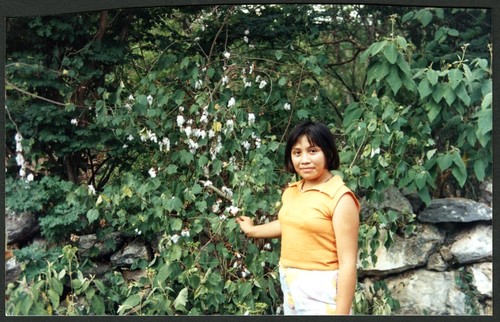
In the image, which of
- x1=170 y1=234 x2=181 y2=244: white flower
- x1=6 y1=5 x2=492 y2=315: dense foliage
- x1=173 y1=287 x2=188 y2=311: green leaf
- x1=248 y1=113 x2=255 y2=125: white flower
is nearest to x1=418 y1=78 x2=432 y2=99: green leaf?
x1=6 y1=5 x2=492 y2=315: dense foliage

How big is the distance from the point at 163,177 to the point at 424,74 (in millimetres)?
1272

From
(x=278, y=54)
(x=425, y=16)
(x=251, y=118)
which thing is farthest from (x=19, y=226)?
(x=425, y=16)

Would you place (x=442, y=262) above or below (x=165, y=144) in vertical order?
below

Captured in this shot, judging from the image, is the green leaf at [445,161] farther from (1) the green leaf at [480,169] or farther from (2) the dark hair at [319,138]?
(2) the dark hair at [319,138]

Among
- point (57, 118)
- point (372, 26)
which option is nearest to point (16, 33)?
point (57, 118)

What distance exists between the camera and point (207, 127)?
365 cm

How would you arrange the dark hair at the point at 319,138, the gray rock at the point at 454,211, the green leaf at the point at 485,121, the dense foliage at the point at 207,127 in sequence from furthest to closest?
the gray rock at the point at 454,211
the dense foliage at the point at 207,127
the green leaf at the point at 485,121
the dark hair at the point at 319,138

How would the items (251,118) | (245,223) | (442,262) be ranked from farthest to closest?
(442,262) < (251,118) < (245,223)

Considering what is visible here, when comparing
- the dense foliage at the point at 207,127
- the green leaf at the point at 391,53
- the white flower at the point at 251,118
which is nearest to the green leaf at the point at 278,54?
the dense foliage at the point at 207,127

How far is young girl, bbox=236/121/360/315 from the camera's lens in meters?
2.72

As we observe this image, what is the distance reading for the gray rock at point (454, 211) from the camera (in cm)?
363

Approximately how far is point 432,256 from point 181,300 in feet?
3.93

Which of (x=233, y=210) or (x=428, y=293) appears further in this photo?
(x=428, y=293)

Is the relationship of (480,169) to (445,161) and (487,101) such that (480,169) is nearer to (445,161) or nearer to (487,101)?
(445,161)
